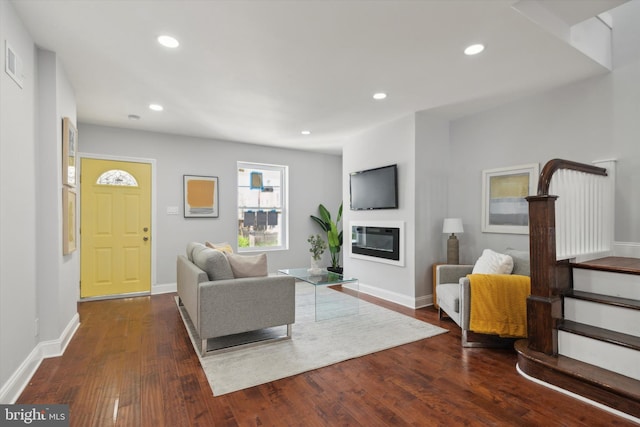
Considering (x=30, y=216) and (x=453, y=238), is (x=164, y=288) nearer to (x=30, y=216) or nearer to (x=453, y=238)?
(x=30, y=216)

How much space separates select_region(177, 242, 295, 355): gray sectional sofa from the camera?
8.73 ft

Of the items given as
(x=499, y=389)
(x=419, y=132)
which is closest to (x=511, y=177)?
(x=419, y=132)

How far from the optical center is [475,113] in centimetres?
414

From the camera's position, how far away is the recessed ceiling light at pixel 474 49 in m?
2.53

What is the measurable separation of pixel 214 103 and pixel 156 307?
2739mm

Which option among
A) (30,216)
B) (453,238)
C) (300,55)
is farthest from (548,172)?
(30,216)

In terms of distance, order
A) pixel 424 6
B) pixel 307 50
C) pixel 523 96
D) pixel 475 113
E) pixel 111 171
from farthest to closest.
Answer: pixel 111 171 → pixel 475 113 → pixel 523 96 → pixel 307 50 → pixel 424 6

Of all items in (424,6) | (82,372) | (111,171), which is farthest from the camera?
(111,171)

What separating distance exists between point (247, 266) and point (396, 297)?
2298 millimetres

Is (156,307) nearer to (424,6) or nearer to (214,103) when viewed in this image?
(214,103)

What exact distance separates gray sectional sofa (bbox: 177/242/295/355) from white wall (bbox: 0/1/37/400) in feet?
3.74

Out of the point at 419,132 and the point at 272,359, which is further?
the point at 419,132

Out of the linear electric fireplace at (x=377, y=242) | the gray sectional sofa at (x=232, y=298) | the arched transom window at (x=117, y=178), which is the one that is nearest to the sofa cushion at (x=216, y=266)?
the gray sectional sofa at (x=232, y=298)

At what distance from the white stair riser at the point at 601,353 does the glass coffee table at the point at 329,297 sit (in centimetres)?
205
